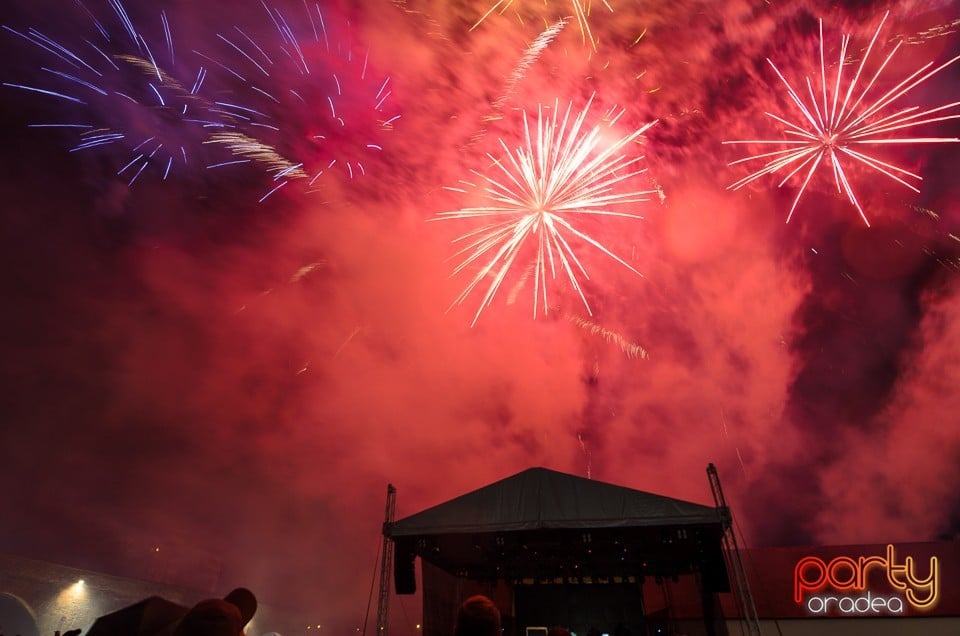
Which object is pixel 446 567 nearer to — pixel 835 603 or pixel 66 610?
pixel 835 603

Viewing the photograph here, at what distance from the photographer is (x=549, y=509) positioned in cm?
917

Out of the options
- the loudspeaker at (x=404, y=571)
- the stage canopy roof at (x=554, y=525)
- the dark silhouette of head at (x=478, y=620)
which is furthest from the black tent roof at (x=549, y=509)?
the dark silhouette of head at (x=478, y=620)

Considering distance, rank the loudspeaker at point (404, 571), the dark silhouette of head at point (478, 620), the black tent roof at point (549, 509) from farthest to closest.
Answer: the loudspeaker at point (404, 571), the black tent roof at point (549, 509), the dark silhouette of head at point (478, 620)

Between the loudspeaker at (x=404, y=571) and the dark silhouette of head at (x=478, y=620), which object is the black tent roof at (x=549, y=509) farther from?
the dark silhouette of head at (x=478, y=620)

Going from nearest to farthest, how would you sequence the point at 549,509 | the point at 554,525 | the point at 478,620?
the point at 478,620, the point at 554,525, the point at 549,509

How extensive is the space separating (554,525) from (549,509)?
0.27 m

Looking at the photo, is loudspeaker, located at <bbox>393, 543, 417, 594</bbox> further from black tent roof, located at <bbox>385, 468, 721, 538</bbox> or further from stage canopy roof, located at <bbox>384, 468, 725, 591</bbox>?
black tent roof, located at <bbox>385, 468, 721, 538</bbox>

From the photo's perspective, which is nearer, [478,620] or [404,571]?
[478,620]

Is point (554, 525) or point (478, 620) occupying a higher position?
point (554, 525)

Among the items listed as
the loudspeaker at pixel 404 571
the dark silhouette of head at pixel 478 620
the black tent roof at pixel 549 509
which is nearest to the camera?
the dark silhouette of head at pixel 478 620

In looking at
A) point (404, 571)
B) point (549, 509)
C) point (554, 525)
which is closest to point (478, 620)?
point (554, 525)

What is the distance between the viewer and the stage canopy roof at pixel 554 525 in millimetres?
8945

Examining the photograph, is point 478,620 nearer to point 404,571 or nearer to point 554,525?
point 554,525

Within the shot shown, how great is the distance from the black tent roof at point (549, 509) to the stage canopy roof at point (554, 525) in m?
0.02
